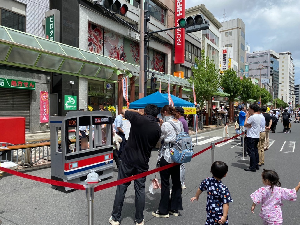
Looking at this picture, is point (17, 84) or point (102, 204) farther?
point (17, 84)

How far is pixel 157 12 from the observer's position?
27.3m

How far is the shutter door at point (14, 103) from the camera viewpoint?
13.5 meters

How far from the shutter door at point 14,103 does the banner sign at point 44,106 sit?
2.65 ft

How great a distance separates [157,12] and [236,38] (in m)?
56.2

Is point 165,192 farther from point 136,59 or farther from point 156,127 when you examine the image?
point 136,59

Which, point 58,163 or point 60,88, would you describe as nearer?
point 58,163

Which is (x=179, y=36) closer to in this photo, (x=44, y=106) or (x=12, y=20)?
(x=44, y=106)

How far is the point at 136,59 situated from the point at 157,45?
434cm

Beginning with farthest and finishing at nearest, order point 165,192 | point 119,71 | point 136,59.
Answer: point 136,59 → point 119,71 → point 165,192

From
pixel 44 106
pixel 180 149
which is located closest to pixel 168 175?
pixel 180 149

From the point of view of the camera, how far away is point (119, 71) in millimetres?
14211

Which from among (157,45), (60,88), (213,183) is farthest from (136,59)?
(213,183)

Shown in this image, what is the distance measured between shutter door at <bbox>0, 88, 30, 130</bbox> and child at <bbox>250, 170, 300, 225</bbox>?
47.6 ft

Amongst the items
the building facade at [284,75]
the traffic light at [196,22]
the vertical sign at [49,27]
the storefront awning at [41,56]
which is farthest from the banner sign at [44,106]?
the building facade at [284,75]
